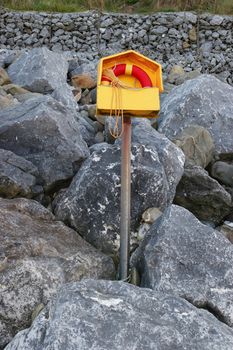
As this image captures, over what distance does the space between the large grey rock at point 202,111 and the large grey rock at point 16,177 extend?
241cm

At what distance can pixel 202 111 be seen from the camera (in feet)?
Result: 24.1

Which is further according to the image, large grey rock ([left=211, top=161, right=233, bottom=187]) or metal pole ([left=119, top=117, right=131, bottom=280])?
large grey rock ([left=211, top=161, right=233, bottom=187])

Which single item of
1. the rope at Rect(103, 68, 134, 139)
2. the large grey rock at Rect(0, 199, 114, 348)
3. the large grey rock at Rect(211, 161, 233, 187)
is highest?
the rope at Rect(103, 68, 134, 139)

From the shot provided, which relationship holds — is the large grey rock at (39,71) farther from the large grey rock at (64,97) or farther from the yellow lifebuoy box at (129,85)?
the yellow lifebuoy box at (129,85)

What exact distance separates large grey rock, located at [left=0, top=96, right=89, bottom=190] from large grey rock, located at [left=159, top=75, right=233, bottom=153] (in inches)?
70.5

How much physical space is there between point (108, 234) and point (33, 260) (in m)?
0.95

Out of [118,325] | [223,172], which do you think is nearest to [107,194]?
[118,325]

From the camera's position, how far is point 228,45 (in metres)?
17.6

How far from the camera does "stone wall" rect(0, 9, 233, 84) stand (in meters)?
17.5

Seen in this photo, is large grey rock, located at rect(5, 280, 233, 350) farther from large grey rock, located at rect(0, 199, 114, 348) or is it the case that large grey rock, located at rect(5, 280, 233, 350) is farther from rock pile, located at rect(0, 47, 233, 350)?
large grey rock, located at rect(0, 199, 114, 348)

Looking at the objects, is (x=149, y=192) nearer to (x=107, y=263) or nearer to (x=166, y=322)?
(x=107, y=263)

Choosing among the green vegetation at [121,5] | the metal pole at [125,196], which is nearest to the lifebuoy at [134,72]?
the metal pole at [125,196]

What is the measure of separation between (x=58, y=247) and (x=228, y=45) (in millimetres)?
14811

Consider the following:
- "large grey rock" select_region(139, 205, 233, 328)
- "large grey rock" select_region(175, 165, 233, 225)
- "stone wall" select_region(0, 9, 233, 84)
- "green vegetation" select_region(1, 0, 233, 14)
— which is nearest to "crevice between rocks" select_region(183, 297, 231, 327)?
"large grey rock" select_region(139, 205, 233, 328)
